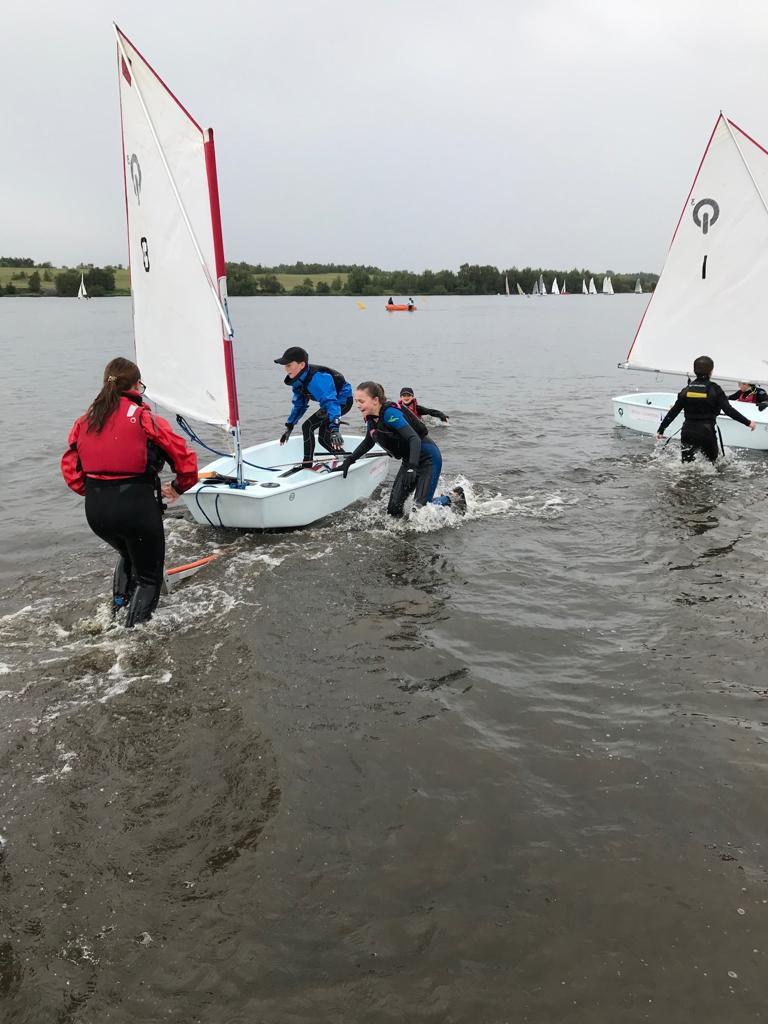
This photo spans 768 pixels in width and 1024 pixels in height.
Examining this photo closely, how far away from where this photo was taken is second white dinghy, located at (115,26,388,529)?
7406mm

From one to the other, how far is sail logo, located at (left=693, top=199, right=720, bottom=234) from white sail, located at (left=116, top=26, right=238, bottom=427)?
1008cm

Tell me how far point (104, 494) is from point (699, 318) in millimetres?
12590

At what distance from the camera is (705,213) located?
1332 cm

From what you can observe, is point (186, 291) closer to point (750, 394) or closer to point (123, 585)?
point (123, 585)

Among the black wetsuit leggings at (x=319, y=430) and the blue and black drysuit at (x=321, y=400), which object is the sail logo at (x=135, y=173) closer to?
the blue and black drysuit at (x=321, y=400)

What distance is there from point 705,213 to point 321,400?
8.74 m

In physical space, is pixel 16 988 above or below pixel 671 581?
below

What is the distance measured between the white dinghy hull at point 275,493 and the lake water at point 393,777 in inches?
12.8

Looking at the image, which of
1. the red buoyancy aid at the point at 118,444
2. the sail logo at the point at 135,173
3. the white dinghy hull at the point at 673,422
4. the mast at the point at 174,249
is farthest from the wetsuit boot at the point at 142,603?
the white dinghy hull at the point at 673,422

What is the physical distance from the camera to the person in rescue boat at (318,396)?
9.97m

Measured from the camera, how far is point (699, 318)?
45.8 ft

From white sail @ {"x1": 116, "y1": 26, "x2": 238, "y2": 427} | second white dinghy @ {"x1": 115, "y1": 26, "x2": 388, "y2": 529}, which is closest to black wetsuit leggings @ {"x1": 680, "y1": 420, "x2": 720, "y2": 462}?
second white dinghy @ {"x1": 115, "y1": 26, "x2": 388, "y2": 529}

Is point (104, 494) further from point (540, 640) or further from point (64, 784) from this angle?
point (540, 640)

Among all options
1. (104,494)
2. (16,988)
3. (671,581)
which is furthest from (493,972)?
(671,581)
